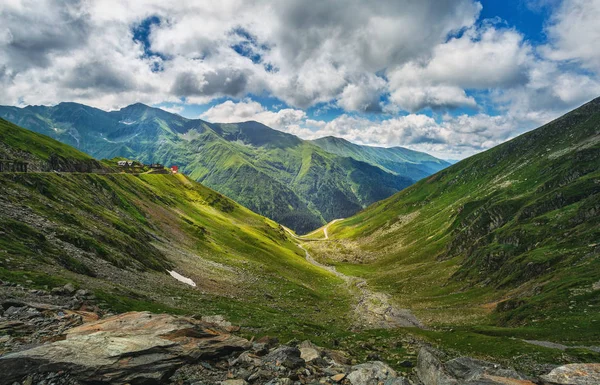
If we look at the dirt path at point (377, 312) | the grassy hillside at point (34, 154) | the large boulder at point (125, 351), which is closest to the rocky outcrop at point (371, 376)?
the large boulder at point (125, 351)

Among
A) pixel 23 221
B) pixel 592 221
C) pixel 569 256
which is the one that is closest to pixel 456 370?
pixel 23 221

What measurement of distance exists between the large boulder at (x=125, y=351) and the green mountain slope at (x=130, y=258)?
42.0 ft

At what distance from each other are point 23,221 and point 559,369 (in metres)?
63.0

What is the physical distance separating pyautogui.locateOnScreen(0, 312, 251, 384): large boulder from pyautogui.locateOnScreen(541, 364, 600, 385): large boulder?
21.8m

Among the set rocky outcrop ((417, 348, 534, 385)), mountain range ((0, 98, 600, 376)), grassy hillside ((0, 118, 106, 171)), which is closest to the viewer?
rocky outcrop ((417, 348, 534, 385))

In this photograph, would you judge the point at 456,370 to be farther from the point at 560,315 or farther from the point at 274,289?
the point at 274,289

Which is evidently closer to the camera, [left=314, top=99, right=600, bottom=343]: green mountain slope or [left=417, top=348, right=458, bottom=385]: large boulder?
[left=417, top=348, right=458, bottom=385]: large boulder

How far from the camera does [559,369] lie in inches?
869

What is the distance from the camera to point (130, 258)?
56.4m

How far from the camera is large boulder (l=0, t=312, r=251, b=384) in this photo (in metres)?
15.0

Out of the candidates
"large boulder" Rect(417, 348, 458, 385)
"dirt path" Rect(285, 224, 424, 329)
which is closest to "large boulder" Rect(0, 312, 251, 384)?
"large boulder" Rect(417, 348, 458, 385)

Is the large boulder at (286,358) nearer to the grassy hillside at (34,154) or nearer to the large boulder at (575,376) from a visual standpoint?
the large boulder at (575,376)

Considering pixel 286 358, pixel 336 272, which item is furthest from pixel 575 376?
pixel 336 272

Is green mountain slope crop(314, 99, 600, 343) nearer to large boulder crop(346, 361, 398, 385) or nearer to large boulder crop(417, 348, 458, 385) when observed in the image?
large boulder crop(417, 348, 458, 385)
